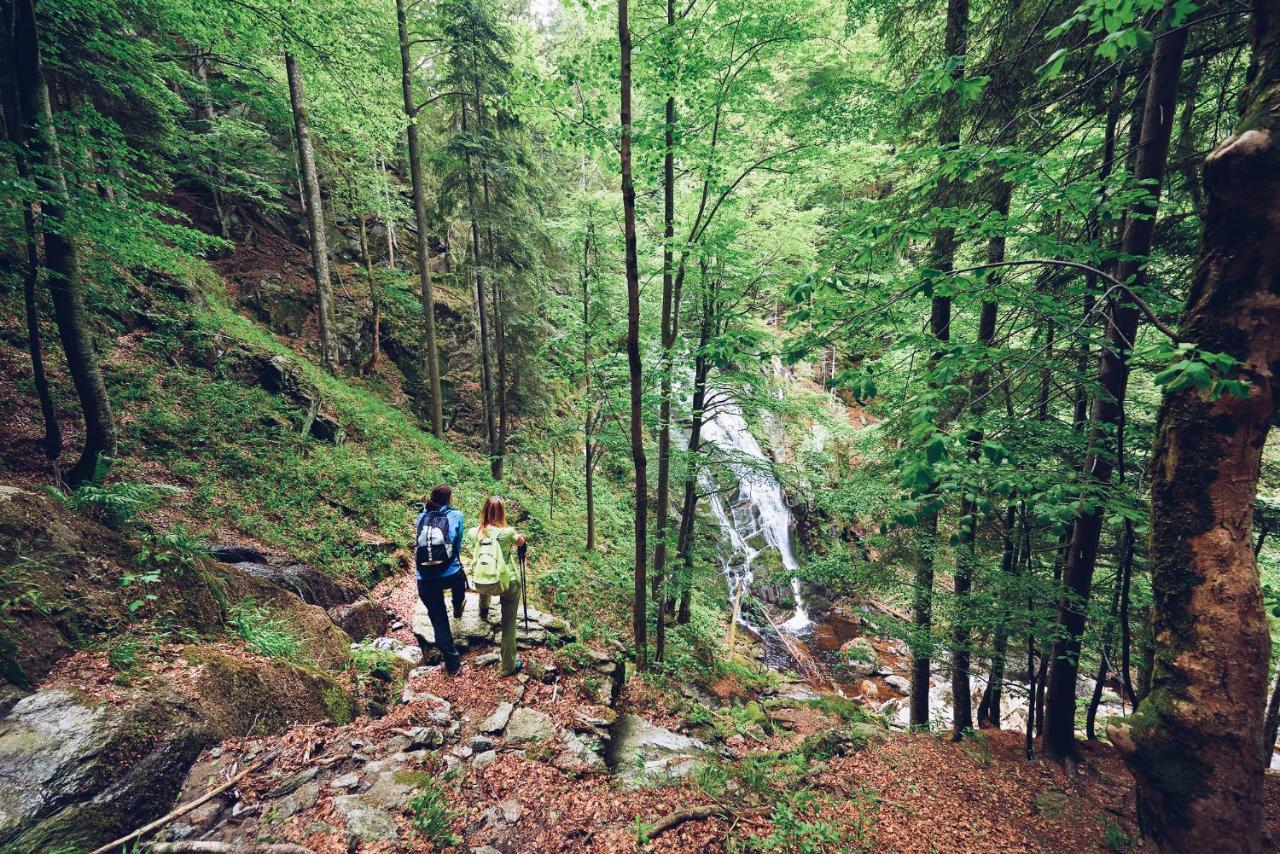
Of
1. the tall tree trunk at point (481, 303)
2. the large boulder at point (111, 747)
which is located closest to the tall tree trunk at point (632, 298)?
the large boulder at point (111, 747)

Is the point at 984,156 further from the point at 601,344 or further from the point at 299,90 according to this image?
the point at 299,90

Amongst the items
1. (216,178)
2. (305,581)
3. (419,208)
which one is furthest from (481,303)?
(305,581)

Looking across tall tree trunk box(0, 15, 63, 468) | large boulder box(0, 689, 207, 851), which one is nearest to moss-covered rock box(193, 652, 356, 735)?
large boulder box(0, 689, 207, 851)

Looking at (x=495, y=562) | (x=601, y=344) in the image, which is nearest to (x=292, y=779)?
(x=495, y=562)

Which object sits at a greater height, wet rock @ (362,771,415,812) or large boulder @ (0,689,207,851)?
large boulder @ (0,689,207,851)

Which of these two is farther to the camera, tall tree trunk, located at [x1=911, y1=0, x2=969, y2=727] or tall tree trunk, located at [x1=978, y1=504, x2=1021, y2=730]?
tall tree trunk, located at [x1=978, y1=504, x2=1021, y2=730]

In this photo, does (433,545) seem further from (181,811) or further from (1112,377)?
(1112,377)

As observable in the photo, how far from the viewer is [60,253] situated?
18.0 feet

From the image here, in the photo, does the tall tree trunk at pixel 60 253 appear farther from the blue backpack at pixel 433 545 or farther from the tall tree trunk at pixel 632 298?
the tall tree trunk at pixel 632 298

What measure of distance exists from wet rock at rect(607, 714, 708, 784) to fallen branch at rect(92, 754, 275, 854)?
326 cm

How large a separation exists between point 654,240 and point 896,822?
8933 mm

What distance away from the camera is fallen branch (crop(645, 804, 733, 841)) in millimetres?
3926

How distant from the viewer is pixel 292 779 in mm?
3650

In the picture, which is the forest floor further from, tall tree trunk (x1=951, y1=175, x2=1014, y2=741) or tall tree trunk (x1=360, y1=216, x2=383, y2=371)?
tall tree trunk (x1=360, y1=216, x2=383, y2=371)
